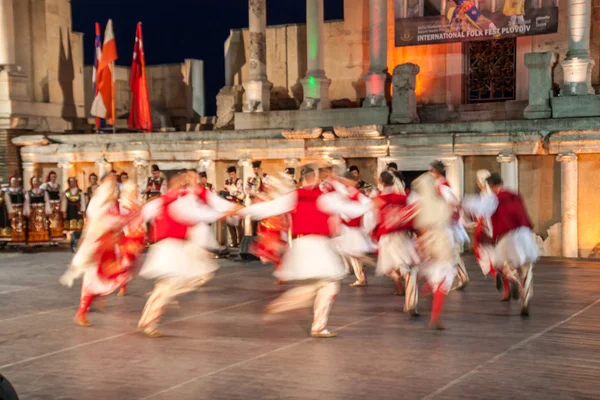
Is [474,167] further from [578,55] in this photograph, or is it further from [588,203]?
[578,55]

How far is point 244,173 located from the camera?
64.7 feet

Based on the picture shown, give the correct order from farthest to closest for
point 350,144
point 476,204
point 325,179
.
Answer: point 350,144 < point 476,204 < point 325,179

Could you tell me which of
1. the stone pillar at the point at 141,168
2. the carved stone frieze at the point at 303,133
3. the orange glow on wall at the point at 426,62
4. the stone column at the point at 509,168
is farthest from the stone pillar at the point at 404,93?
the stone pillar at the point at 141,168

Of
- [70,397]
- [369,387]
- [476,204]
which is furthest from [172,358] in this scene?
[476,204]

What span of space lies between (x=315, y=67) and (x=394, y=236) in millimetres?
11623

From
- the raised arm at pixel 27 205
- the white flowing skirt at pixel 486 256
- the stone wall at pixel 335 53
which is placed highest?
the stone wall at pixel 335 53

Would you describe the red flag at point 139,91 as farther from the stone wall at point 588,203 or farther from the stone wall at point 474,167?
the stone wall at point 588,203

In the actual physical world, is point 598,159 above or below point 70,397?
above

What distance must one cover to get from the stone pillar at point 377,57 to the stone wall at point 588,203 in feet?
18.1

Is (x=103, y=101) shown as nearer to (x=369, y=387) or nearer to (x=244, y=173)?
(x=244, y=173)

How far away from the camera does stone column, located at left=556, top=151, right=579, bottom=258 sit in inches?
644

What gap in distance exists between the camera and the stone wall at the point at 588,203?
1636cm

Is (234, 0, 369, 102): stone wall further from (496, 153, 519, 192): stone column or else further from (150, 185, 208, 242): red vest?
(150, 185, 208, 242): red vest

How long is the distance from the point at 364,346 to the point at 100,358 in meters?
2.45
